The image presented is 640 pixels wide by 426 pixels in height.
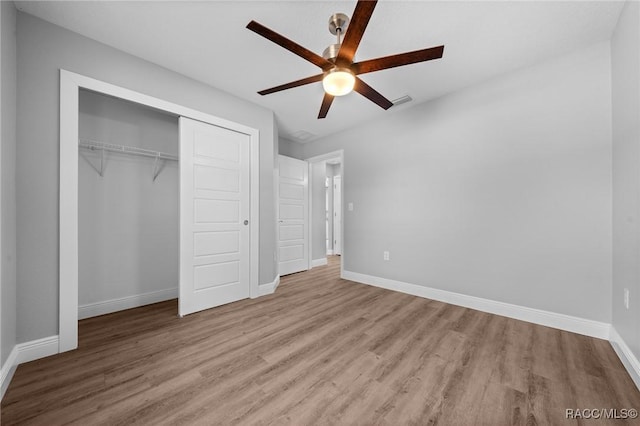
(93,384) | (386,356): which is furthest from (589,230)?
(93,384)

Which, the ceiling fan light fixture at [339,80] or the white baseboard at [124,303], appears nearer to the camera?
the ceiling fan light fixture at [339,80]

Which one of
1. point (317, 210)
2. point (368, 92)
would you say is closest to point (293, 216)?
point (317, 210)

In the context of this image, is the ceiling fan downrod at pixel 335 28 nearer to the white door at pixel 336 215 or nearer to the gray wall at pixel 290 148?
the gray wall at pixel 290 148

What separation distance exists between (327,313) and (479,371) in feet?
4.51

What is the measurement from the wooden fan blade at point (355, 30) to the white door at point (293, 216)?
9.21ft

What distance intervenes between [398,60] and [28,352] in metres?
3.33

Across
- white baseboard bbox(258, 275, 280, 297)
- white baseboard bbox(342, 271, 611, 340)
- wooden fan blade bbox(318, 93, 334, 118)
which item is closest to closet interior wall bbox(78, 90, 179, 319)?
white baseboard bbox(258, 275, 280, 297)

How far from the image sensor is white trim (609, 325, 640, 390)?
148 cm

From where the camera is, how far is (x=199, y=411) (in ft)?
4.16

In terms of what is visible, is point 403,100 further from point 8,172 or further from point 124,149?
point 8,172

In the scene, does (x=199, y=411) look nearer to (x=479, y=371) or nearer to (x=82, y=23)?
(x=479, y=371)

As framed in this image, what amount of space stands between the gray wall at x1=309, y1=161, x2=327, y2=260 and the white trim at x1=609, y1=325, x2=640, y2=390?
12.8 ft

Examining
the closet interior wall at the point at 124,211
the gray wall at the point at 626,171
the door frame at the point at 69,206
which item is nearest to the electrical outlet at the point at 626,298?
the gray wall at the point at 626,171

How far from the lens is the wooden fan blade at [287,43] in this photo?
133 centimetres
